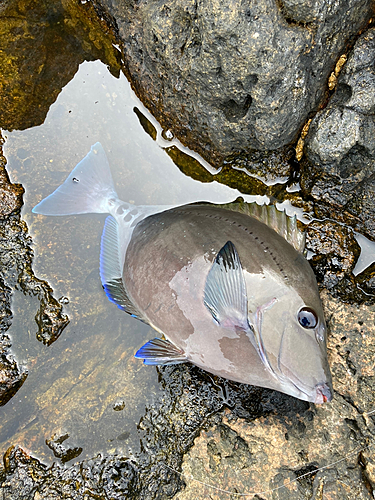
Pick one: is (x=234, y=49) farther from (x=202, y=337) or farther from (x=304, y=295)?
(x=202, y=337)

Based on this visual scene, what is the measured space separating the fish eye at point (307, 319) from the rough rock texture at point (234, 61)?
1.34 m

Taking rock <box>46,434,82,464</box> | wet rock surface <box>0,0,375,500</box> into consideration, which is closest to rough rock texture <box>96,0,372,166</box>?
wet rock surface <box>0,0,375,500</box>

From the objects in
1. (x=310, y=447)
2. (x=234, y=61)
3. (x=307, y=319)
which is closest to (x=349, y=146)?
(x=234, y=61)

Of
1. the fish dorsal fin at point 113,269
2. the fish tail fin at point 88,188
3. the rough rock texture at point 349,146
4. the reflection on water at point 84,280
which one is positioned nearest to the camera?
the rough rock texture at point 349,146

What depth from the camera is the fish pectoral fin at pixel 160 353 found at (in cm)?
248

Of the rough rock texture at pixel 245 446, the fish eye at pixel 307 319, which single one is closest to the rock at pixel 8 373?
the rough rock texture at pixel 245 446

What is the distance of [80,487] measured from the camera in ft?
8.13

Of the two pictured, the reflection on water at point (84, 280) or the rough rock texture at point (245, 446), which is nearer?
the rough rock texture at point (245, 446)

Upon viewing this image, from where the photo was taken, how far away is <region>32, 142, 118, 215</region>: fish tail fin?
9.89ft

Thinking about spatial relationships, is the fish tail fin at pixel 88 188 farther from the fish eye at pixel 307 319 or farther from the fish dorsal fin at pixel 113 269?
the fish eye at pixel 307 319

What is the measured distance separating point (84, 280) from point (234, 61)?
202cm

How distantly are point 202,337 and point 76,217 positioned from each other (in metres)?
1.58

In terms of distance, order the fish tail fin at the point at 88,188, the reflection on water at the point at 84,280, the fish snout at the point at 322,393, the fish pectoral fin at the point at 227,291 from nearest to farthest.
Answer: the fish snout at the point at 322,393 → the fish pectoral fin at the point at 227,291 → the reflection on water at the point at 84,280 → the fish tail fin at the point at 88,188

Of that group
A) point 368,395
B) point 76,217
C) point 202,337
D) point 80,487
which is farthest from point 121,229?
point 368,395
